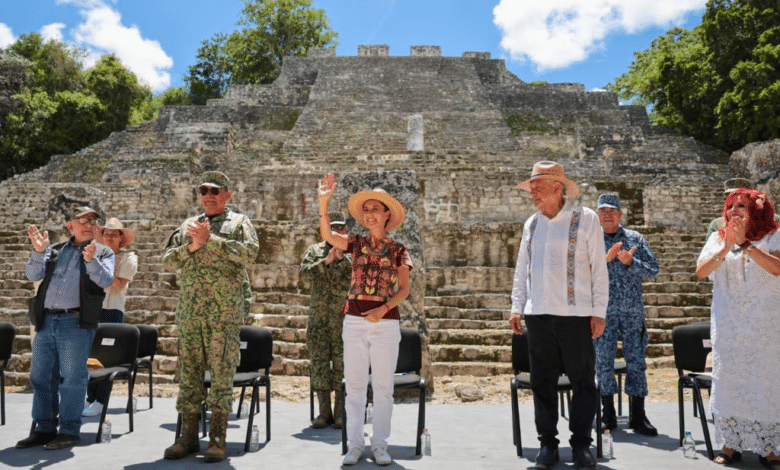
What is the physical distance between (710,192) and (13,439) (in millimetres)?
14638

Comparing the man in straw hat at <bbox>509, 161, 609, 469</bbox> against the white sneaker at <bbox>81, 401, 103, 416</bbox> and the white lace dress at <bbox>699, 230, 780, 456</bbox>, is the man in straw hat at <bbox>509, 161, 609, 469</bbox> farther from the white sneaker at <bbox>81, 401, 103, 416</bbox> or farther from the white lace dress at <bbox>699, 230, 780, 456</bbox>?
the white sneaker at <bbox>81, 401, 103, 416</bbox>

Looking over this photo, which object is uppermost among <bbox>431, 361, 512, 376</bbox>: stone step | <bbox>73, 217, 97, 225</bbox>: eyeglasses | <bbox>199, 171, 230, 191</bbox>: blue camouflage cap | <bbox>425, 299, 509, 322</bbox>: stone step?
<bbox>199, 171, 230, 191</bbox>: blue camouflage cap

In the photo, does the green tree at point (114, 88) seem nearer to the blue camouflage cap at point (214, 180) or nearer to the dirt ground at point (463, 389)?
the dirt ground at point (463, 389)

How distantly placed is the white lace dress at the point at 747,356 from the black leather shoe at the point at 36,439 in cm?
392

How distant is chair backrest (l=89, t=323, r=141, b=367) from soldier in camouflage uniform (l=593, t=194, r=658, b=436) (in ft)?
10.8

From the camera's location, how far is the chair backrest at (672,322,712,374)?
14.1ft

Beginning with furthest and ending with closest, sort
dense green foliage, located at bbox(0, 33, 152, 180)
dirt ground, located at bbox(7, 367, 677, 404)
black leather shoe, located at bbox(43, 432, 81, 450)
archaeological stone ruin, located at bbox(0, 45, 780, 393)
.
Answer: dense green foliage, located at bbox(0, 33, 152, 180) < archaeological stone ruin, located at bbox(0, 45, 780, 393) < dirt ground, located at bbox(7, 367, 677, 404) < black leather shoe, located at bbox(43, 432, 81, 450)

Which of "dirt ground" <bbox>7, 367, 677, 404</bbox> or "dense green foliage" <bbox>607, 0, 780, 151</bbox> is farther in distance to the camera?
"dense green foliage" <bbox>607, 0, 780, 151</bbox>

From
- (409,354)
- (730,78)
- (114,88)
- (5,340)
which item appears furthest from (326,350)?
(114,88)

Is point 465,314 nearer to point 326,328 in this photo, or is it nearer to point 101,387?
point 326,328

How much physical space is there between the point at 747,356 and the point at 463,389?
302 centimetres

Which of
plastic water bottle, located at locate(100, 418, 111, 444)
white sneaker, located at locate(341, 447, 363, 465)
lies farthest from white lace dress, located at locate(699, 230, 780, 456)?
plastic water bottle, located at locate(100, 418, 111, 444)

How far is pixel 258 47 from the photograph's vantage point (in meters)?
40.0

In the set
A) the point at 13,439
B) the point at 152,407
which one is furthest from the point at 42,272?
the point at 152,407
